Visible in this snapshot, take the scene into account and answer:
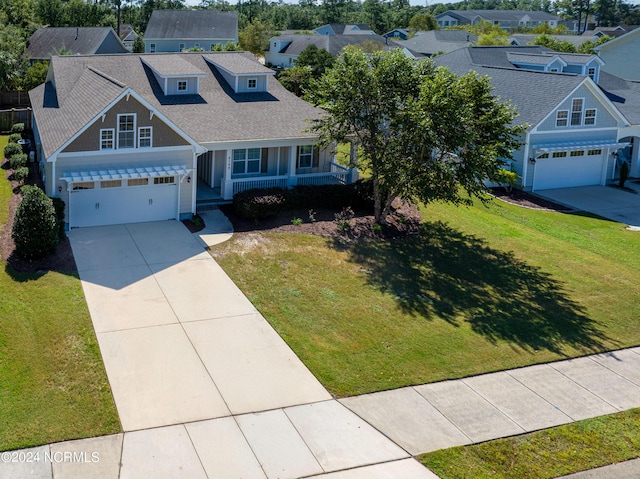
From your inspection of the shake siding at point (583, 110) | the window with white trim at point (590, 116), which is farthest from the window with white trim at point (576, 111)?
the window with white trim at point (590, 116)

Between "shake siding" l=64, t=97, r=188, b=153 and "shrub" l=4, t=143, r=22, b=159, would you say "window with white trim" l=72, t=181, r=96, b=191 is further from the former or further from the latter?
"shrub" l=4, t=143, r=22, b=159

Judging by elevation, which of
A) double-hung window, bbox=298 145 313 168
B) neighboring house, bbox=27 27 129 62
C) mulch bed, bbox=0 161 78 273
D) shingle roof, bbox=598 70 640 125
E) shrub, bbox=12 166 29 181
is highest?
neighboring house, bbox=27 27 129 62

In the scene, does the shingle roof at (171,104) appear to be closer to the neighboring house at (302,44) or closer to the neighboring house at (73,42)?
the neighboring house at (73,42)

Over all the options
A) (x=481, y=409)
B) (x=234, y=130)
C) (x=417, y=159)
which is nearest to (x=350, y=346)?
(x=481, y=409)

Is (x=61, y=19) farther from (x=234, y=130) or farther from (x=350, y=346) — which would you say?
(x=350, y=346)

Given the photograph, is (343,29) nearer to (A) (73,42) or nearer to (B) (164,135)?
(A) (73,42)

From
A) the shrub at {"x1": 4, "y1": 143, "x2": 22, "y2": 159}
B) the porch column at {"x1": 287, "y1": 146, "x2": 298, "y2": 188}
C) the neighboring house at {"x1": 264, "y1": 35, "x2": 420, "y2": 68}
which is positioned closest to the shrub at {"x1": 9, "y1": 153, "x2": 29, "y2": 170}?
the shrub at {"x1": 4, "y1": 143, "x2": 22, "y2": 159}

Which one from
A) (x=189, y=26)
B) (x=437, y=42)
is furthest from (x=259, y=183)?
(x=189, y=26)

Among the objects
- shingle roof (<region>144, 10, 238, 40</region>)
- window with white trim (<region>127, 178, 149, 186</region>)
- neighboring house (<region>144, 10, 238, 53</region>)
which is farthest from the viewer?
shingle roof (<region>144, 10, 238, 40</region>)
